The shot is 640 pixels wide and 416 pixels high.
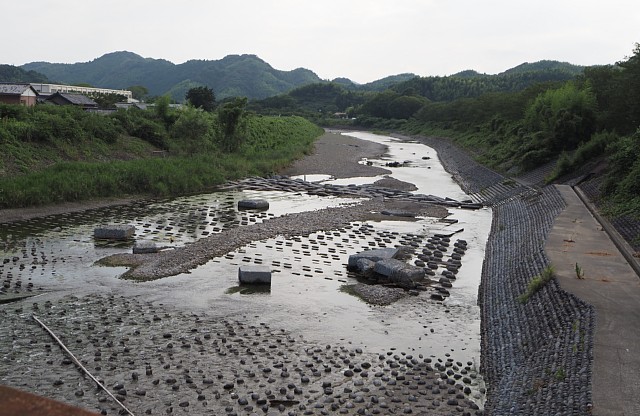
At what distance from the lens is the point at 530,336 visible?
14.7 meters

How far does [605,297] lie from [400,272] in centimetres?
687

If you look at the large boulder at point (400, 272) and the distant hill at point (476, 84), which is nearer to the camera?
the large boulder at point (400, 272)

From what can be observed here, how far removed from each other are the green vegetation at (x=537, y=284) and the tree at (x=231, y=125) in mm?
40646

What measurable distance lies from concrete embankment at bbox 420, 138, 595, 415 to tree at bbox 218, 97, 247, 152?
3314 cm

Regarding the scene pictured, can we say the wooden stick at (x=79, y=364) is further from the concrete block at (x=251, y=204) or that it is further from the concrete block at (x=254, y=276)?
the concrete block at (x=251, y=204)

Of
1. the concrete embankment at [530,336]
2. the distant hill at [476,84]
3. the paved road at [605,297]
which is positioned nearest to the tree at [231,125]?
the concrete embankment at [530,336]

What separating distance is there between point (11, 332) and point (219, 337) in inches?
203

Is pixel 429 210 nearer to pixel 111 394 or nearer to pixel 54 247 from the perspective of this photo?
pixel 54 247

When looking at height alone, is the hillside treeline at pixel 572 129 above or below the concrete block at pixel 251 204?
above

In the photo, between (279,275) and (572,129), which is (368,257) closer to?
(279,275)

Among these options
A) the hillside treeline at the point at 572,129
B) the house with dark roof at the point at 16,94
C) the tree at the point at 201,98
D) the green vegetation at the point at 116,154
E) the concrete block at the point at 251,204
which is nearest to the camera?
the hillside treeline at the point at 572,129

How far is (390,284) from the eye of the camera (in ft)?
66.6

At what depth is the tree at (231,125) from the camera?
54.3 metres

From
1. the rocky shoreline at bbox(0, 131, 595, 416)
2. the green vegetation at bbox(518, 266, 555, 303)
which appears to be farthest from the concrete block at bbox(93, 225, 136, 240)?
the green vegetation at bbox(518, 266, 555, 303)
